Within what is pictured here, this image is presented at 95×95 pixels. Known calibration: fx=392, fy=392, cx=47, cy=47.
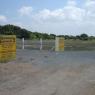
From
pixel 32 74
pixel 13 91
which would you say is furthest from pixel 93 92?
pixel 32 74

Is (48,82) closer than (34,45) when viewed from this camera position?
Yes

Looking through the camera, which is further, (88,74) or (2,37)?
(2,37)

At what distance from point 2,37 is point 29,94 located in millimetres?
15776

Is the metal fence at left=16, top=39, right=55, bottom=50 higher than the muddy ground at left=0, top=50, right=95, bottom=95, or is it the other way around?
the muddy ground at left=0, top=50, right=95, bottom=95

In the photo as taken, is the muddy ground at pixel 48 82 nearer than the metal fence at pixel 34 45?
Yes

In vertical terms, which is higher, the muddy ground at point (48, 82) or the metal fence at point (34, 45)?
the muddy ground at point (48, 82)

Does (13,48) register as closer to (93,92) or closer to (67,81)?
(67,81)

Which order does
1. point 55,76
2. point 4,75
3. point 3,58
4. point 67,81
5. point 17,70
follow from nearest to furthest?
point 67,81
point 55,76
point 4,75
point 17,70
point 3,58

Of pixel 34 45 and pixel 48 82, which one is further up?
pixel 48 82

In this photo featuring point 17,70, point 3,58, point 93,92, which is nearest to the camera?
point 93,92

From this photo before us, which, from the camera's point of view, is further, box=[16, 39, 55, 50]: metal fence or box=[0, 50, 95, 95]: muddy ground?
box=[16, 39, 55, 50]: metal fence

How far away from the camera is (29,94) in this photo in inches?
527

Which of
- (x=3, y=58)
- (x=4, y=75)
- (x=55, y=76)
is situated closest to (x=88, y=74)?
(x=55, y=76)

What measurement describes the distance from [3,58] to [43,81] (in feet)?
39.0
